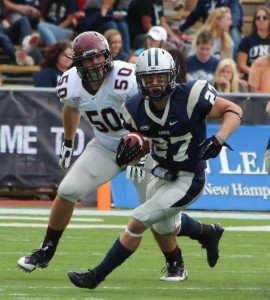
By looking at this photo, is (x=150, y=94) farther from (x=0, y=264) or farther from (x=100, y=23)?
(x=100, y=23)

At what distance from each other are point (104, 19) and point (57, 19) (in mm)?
1214

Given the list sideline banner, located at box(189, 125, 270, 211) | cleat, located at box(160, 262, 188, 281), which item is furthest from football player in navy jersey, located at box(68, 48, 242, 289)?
sideline banner, located at box(189, 125, 270, 211)

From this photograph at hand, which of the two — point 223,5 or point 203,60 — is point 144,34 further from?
point 203,60

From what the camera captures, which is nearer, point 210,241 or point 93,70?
point 93,70

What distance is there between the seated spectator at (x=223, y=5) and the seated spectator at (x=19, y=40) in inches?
86.4

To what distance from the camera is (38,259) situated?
707cm

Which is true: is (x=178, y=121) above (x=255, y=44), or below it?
above

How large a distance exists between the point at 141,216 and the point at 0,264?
1.64m

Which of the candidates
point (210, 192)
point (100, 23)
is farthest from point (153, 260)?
point (100, 23)

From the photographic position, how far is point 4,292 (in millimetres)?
6109

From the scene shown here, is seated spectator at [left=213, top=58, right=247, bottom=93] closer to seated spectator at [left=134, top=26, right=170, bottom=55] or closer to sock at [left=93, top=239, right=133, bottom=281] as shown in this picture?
seated spectator at [left=134, top=26, right=170, bottom=55]

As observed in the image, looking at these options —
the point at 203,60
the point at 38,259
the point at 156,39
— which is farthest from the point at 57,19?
the point at 38,259

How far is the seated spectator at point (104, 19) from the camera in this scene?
47.9 feet

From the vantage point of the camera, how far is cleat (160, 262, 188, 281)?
692 cm
